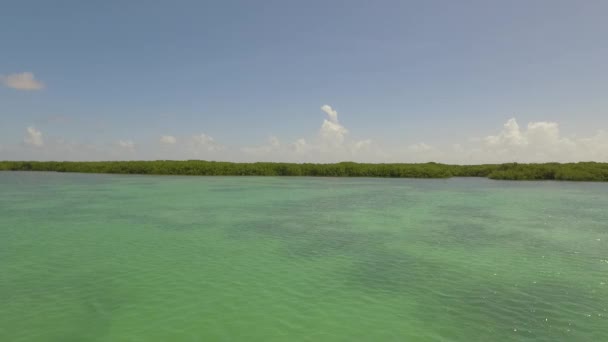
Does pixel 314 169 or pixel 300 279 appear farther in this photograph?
pixel 314 169

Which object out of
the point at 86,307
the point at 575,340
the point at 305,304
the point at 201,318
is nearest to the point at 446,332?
the point at 575,340

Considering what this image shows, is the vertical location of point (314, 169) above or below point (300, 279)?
above

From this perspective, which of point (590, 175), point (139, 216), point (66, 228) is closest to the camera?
point (66, 228)

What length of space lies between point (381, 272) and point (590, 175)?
49870mm

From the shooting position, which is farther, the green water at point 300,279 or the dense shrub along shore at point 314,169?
the dense shrub along shore at point 314,169

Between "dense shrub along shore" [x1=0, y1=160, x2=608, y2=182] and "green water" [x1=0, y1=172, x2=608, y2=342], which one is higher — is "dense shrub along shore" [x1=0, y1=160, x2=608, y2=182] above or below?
above

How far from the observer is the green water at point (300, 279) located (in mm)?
5734

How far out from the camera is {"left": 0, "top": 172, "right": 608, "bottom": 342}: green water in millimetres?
5734

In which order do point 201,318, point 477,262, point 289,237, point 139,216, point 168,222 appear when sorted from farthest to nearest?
point 139,216
point 168,222
point 289,237
point 477,262
point 201,318

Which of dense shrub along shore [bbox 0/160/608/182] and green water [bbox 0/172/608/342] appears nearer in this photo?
green water [bbox 0/172/608/342]

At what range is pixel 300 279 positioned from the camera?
8.05 metres

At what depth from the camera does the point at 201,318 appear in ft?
19.8

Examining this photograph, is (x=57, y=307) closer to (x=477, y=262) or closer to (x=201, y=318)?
(x=201, y=318)

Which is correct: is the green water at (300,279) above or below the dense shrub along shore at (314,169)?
below
